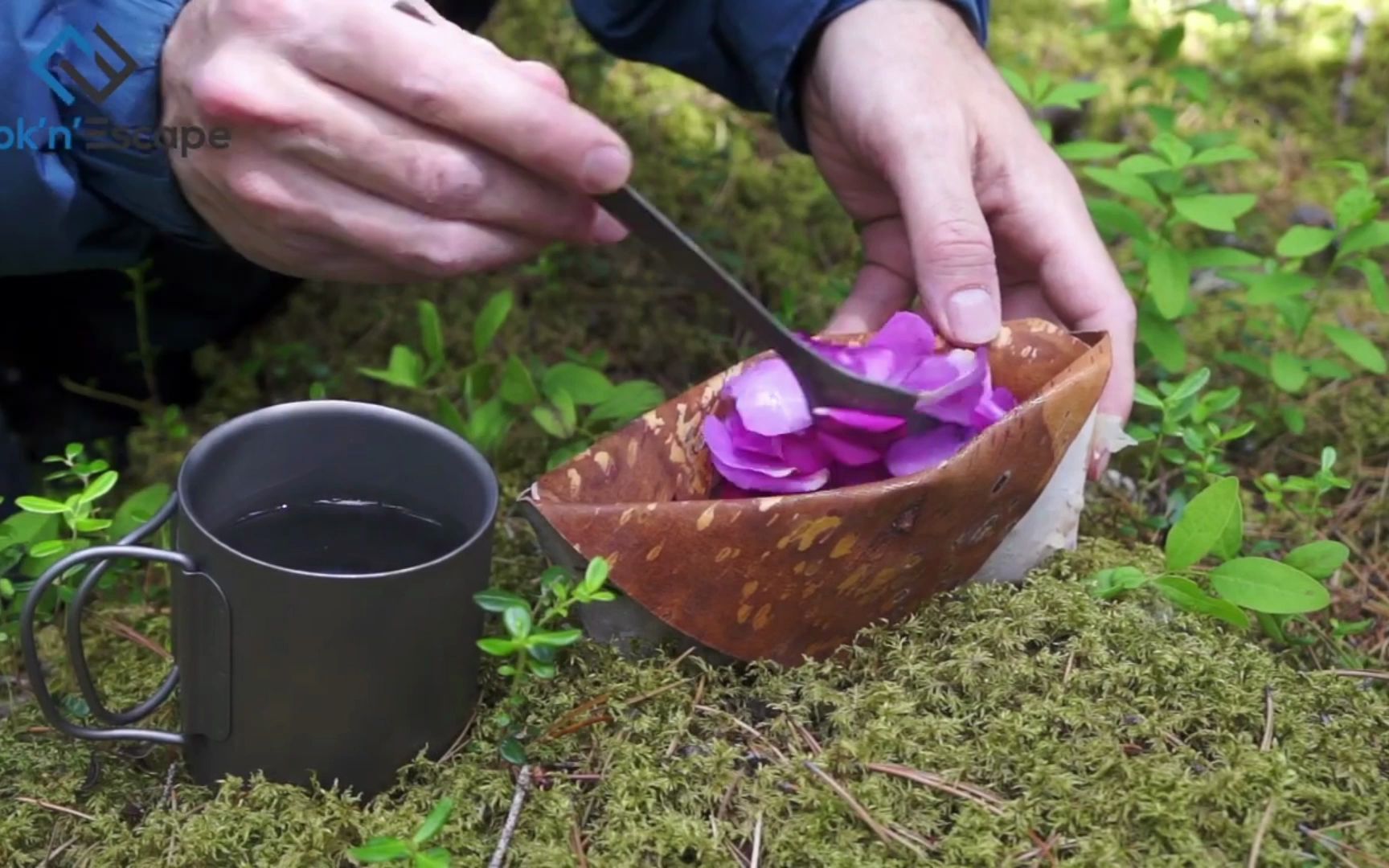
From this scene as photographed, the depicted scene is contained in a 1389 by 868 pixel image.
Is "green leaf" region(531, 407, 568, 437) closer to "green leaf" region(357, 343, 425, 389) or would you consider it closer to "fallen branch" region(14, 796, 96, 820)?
"green leaf" region(357, 343, 425, 389)

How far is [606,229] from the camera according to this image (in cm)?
143

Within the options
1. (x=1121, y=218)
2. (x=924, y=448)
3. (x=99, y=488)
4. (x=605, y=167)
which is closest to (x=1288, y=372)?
(x=1121, y=218)

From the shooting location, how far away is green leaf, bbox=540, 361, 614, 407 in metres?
1.78

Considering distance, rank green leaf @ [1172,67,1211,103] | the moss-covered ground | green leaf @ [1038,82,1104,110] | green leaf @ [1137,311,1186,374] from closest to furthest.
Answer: the moss-covered ground
green leaf @ [1137,311,1186,374]
green leaf @ [1038,82,1104,110]
green leaf @ [1172,67,1211,103]

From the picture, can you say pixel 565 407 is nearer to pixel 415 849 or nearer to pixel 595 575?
pixel 595 575

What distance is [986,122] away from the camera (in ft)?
5.30

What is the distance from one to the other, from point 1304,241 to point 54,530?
172 cm

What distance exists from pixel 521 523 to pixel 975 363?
2.11 ft

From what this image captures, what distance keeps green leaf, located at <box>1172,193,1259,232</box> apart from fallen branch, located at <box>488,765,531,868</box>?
1.20 m

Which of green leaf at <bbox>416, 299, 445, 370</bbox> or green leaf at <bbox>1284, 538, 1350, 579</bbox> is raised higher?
green leaf at <bbox>1284, 538, 1350, 579</bbox>

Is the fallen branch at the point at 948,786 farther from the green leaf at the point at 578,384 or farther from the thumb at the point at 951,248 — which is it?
the green leaf at the point at 578,384

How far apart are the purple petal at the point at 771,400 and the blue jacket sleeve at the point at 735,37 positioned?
599mm

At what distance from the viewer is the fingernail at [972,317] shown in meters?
1.45

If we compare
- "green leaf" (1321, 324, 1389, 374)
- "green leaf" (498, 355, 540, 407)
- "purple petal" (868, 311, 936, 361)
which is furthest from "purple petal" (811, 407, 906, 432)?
"green leaf" (1321, 324, 1389, 374)
